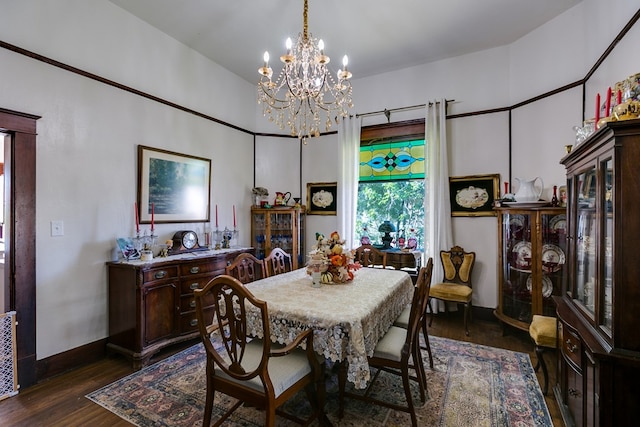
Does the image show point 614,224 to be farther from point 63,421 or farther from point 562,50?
point 63,421

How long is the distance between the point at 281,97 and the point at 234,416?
176 inches

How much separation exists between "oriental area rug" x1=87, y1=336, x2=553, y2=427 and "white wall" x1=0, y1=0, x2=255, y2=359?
877mm

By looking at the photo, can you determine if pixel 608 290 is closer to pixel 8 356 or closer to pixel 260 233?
pixel 8 356

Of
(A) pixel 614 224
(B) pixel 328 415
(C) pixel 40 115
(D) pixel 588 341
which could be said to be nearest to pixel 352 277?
(B) pixel 328 415

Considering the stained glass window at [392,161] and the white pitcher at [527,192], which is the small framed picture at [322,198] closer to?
the stained glass window at [392,161]

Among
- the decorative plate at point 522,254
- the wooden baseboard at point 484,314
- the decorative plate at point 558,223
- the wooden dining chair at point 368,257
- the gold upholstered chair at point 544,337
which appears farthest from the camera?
the wooden baseboard at point 484,314

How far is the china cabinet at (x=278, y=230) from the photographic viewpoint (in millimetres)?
4648

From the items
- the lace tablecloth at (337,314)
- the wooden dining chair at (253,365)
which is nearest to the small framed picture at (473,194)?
the lace tablecloth at (337,314)

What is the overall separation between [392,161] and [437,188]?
0.81m

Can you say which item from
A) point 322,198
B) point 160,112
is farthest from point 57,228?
point 322,198

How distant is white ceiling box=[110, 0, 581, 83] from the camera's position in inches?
119

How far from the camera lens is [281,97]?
5.07 meters

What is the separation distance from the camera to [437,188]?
13.2 feet

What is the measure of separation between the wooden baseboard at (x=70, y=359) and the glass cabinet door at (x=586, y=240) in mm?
3825
